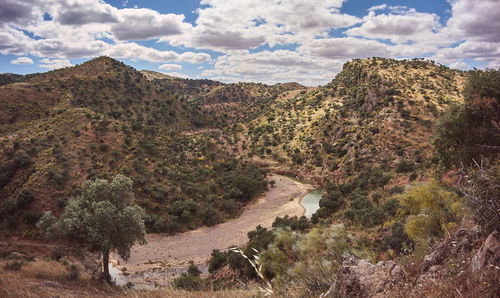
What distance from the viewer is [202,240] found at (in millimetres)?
37781

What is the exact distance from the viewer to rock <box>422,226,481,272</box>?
210 inches

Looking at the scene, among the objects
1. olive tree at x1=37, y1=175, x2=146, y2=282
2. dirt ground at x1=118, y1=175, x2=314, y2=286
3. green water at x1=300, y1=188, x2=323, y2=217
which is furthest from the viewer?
green water at x1=300, y1=188, x2=323, y2=217

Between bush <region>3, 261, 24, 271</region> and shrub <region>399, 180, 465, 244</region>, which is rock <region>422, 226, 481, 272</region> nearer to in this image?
shrub <region>399, 180, 465, 244</region>

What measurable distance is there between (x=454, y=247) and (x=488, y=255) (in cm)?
132

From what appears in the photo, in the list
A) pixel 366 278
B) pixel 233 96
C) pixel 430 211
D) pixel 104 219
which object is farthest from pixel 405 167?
pixel 233 96

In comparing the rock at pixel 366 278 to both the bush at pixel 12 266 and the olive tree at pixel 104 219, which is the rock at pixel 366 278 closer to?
the olive tree at pixel 104 219

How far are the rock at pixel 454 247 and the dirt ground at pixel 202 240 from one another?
2821cm

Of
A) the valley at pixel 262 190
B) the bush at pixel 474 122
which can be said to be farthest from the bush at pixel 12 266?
the bush at pixel 474 122

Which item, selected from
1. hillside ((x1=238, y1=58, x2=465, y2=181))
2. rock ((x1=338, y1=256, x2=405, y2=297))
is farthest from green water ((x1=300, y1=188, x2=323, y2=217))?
rock ((x1=338, y1=256, x2=405, y2=297))

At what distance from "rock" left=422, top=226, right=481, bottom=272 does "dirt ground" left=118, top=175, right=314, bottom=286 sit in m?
28.2

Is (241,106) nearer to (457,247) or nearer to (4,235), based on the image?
(4,235)

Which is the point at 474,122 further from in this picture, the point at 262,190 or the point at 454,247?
the point at 262,190

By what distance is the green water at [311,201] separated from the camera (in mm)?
44678

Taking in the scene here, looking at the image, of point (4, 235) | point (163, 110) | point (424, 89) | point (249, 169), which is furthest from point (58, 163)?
point (424, 89)
